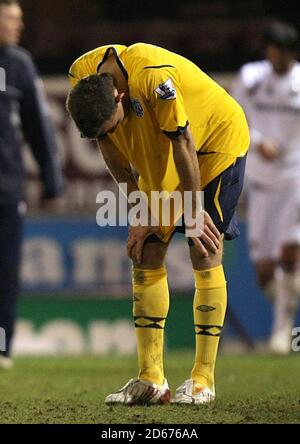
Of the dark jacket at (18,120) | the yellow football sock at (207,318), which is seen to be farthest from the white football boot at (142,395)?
the dark jacket at (18,120)

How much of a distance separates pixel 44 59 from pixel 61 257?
5.93ft

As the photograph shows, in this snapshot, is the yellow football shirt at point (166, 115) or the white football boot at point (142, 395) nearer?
the yellow football shirt at point (166, 115)

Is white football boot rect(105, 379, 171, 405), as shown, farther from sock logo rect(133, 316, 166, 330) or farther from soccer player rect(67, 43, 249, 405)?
sock logo rect(133, 316, 166, 330)

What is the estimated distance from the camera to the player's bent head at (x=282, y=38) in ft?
27.5

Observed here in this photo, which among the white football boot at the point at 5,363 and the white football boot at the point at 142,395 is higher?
the white football boot at the point at 142,395

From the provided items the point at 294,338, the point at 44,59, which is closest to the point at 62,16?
the point at 44,59

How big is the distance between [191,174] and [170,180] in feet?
1.08

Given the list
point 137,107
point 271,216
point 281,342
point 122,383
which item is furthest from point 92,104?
Result: point 271,216

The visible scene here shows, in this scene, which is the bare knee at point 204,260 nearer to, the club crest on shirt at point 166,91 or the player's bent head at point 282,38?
the club crest on shirt at point 166,91

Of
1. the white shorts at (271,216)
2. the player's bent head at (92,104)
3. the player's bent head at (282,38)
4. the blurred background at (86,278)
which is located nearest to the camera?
the player's bent head at (92,104)

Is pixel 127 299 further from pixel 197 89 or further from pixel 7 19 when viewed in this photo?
pixel 197 89

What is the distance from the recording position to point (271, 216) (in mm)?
9148

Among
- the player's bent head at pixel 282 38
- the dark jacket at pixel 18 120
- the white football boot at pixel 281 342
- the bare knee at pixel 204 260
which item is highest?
the player's bent head at pixel 282 38
